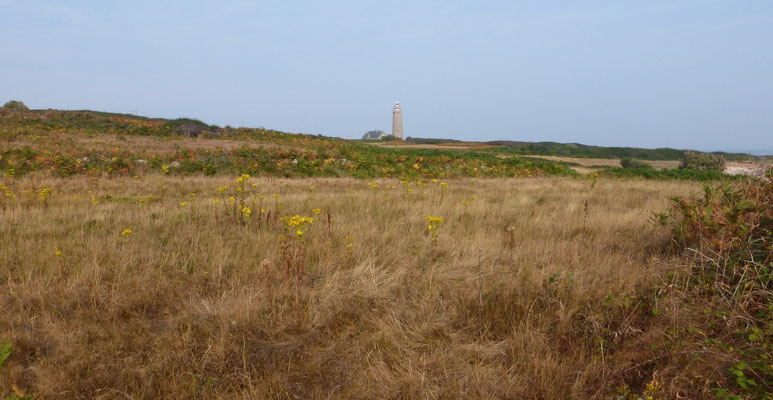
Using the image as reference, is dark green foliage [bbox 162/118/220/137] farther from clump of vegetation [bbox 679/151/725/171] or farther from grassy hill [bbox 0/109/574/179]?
clump of vegetation [bbox 679/151/725/171]

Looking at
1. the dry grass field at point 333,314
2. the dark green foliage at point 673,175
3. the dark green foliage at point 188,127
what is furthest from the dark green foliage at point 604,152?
the dry grass field at point 333,314

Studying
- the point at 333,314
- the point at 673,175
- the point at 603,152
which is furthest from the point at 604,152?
the point at 333,314

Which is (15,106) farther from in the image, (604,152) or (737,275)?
(604,152)

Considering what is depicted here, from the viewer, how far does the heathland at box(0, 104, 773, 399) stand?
214 centimetres

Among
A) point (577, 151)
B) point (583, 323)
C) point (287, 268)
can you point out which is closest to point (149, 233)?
point (287, 268)

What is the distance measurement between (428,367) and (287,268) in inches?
67.3

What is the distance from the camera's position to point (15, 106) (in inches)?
965

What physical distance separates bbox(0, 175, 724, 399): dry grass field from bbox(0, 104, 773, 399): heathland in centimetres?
1

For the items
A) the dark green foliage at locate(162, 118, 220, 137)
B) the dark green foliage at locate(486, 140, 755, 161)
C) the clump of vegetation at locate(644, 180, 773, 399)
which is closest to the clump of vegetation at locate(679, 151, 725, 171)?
the dark green foliage at locate(486, 140, 755, 161)

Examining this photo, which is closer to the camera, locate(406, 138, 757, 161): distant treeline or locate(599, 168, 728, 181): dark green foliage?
locate(599, 168, 728, 181): dark green foliage

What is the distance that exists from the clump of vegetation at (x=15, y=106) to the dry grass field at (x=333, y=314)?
2693 centimetres

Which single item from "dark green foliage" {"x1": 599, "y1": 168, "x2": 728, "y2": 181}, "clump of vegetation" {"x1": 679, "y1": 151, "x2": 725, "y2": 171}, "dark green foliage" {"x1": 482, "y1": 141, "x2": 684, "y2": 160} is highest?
"dark green foliage" {"x1": 482, "y1": 141, "x2": 684, "y2": 160}

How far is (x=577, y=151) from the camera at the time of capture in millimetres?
36188

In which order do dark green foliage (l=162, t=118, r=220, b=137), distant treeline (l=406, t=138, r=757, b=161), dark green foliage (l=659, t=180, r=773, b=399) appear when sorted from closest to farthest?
dark green foliage (l=659, t=180, r=773, b=399), dark green foliage (l=162, t=118, r=220, b=137), distant treeline (l=406, t=138, r=757, b=161)
